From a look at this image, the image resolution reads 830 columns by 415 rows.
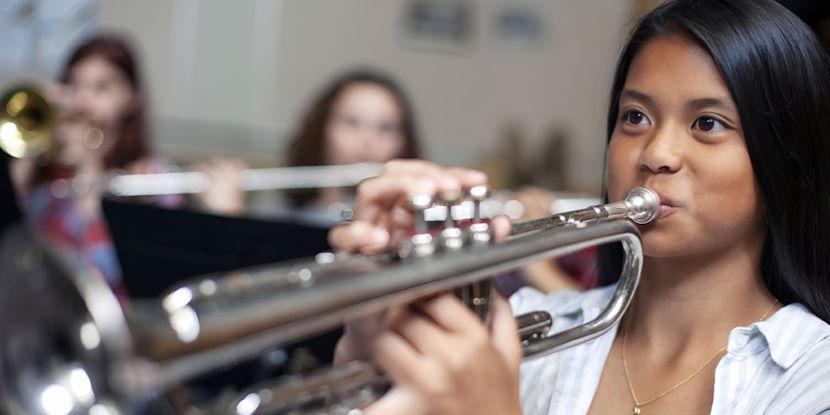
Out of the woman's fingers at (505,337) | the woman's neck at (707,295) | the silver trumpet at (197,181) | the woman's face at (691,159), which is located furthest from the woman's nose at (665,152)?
the silver trumpet at (197,181)

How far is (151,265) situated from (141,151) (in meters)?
1.17

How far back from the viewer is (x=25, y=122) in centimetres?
190

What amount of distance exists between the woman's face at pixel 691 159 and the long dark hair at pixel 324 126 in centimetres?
156

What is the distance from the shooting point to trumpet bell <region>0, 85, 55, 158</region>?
1.81 metres

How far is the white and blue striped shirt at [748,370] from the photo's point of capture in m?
0.89

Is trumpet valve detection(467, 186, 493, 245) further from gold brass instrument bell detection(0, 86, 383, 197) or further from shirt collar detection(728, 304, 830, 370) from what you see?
gold brass instrument bell detection(0, 86, 383, 197)

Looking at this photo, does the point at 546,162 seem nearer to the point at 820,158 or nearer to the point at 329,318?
the point at 820,158

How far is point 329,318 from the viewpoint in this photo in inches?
25.3

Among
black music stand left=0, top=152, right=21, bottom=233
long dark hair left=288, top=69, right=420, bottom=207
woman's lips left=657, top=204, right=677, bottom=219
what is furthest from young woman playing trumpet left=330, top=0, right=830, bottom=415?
long dark hair left=288, top=69, right=420, bottom=207

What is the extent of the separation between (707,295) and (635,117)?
19cm

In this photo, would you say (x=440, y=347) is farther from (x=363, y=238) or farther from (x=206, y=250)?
(x=206, y=250)

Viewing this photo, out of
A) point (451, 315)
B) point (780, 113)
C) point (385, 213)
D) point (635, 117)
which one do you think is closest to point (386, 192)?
point (385, 213)

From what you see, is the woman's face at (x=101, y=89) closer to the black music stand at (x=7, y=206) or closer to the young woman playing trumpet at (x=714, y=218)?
the black music stand at (x=7, y=206)

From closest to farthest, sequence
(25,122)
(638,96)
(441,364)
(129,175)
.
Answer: (441,364), (638,96), (25,122), (129,175)
